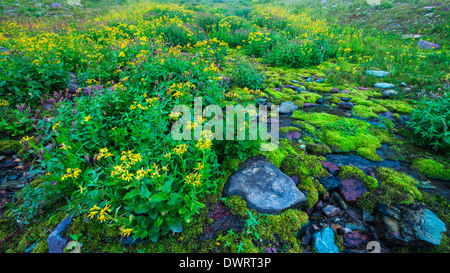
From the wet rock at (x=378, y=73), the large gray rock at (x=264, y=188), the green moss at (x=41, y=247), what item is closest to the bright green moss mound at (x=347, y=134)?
the large gray rock at (x=264, y=188)

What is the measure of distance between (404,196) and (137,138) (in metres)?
4.22

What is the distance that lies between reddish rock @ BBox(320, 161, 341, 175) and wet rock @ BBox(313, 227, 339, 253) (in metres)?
1.23

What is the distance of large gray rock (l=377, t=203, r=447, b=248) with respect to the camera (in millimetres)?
2480

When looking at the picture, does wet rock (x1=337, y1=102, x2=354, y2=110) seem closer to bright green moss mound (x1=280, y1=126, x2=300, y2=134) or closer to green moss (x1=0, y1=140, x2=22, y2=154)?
bright green moss mound (x1=280, y1=126, x2=300, y2=134)

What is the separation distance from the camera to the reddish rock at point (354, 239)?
2.60 meters

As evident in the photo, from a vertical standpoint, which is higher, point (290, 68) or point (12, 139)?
point (290, 68)

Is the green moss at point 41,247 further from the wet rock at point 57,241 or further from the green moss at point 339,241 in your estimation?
the green moss at point 339,241

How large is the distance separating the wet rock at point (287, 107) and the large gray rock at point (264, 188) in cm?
258

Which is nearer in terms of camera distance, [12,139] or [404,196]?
[404,196]
